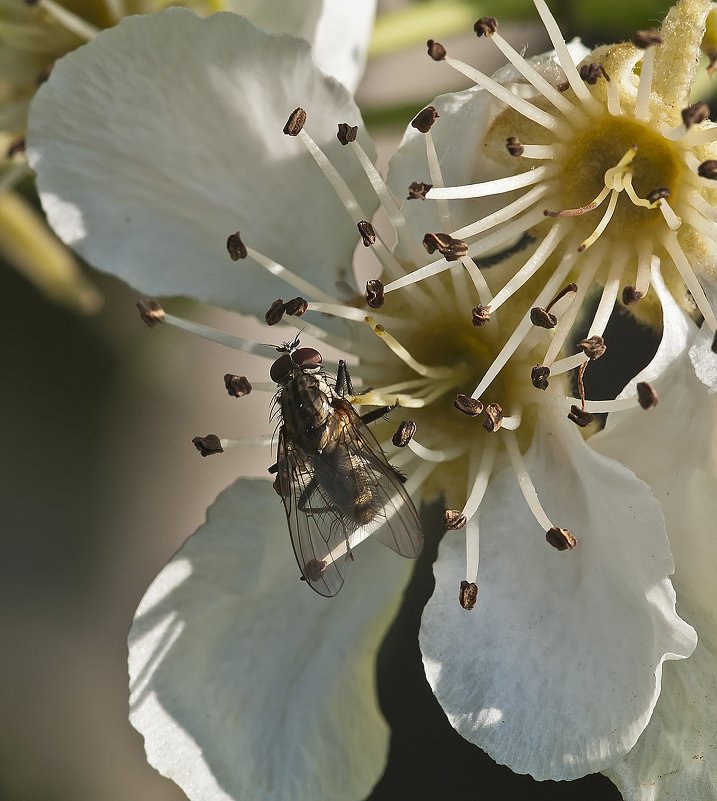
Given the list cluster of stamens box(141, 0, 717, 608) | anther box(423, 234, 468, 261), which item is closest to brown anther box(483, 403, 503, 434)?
cluster of stamens box(141, 0, 717, 608)

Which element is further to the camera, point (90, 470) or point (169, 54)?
point (90, 470)

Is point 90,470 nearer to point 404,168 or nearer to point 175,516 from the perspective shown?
point 175,516

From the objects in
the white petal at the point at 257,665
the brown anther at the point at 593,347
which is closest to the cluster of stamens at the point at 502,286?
the brown anther at the point at 593,347

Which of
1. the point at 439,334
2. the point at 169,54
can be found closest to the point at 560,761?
the point at 439,334

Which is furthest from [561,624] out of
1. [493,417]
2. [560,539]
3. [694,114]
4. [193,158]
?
[193,158]

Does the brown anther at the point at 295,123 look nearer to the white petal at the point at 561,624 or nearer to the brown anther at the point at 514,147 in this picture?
the brown anther at the point at 514,147

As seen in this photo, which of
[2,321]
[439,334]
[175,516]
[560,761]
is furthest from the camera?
[175,516]
